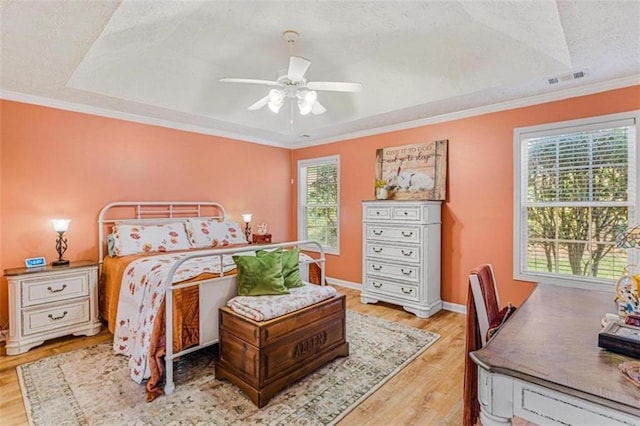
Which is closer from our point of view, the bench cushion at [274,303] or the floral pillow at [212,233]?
the bench cushion at [274,303]

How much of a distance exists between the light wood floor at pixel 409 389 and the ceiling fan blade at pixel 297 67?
2408mm

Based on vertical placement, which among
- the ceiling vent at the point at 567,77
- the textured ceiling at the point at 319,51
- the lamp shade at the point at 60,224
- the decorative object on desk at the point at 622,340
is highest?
the textured ceiling at the point at 319,51

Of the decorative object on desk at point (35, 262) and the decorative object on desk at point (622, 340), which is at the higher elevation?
the decorative object on desk at point (622, 340)

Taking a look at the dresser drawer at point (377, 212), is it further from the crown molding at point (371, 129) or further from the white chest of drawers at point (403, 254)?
the crown molding at point (371, 129)

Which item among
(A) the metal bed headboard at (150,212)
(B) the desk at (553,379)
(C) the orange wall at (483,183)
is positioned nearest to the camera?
(B) the desk at (553,379)

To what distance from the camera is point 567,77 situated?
288 cm

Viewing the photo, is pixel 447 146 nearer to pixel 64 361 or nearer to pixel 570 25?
pixel 570 25

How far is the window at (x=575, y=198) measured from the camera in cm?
295

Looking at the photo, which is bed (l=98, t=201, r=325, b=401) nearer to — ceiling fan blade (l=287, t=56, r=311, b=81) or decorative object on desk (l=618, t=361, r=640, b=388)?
ceiling fan blade (l=287, t=56, r=311, b=81)

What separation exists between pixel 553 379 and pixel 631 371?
254mm

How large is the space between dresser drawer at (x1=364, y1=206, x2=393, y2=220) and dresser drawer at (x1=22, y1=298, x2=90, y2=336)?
3.31 m

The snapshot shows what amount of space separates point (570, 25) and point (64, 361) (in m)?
4.68

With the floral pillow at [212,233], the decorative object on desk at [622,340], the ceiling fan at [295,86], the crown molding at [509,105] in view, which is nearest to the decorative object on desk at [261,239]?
the floral pillow at [212,233]

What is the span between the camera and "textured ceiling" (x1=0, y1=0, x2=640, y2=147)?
2.23 m
